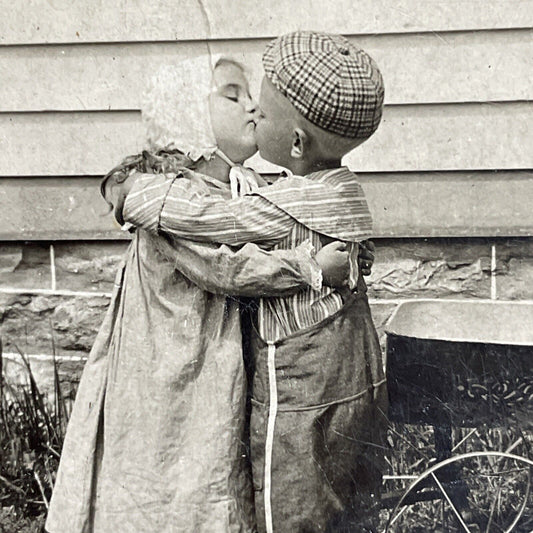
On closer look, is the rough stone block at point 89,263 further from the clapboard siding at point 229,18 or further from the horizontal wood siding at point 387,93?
the clapboard siding at point 229,18

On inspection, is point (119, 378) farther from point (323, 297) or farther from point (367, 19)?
point (367, 19)

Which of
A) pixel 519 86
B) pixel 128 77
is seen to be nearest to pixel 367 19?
pixel 519 86

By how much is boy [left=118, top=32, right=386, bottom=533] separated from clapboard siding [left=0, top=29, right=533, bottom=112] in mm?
1217

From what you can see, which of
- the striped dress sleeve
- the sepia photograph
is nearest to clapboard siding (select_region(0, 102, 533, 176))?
the sepia photograph

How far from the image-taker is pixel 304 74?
1983 millimetres

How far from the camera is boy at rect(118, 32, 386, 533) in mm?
2008

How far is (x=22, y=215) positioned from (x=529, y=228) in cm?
212

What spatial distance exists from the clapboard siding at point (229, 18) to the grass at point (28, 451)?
1.36 meters

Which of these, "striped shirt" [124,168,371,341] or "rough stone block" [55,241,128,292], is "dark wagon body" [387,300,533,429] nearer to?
"striped shirt" [124,168,371,341]

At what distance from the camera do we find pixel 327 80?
196 cm

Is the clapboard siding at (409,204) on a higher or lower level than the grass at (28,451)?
higher

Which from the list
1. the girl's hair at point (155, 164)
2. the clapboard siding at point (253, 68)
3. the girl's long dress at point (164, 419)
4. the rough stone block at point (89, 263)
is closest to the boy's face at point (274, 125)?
the girl's hair at point (155, 164)

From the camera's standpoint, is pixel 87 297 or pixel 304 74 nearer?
pixel 304 74

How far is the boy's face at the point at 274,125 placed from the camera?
2.06 metres
